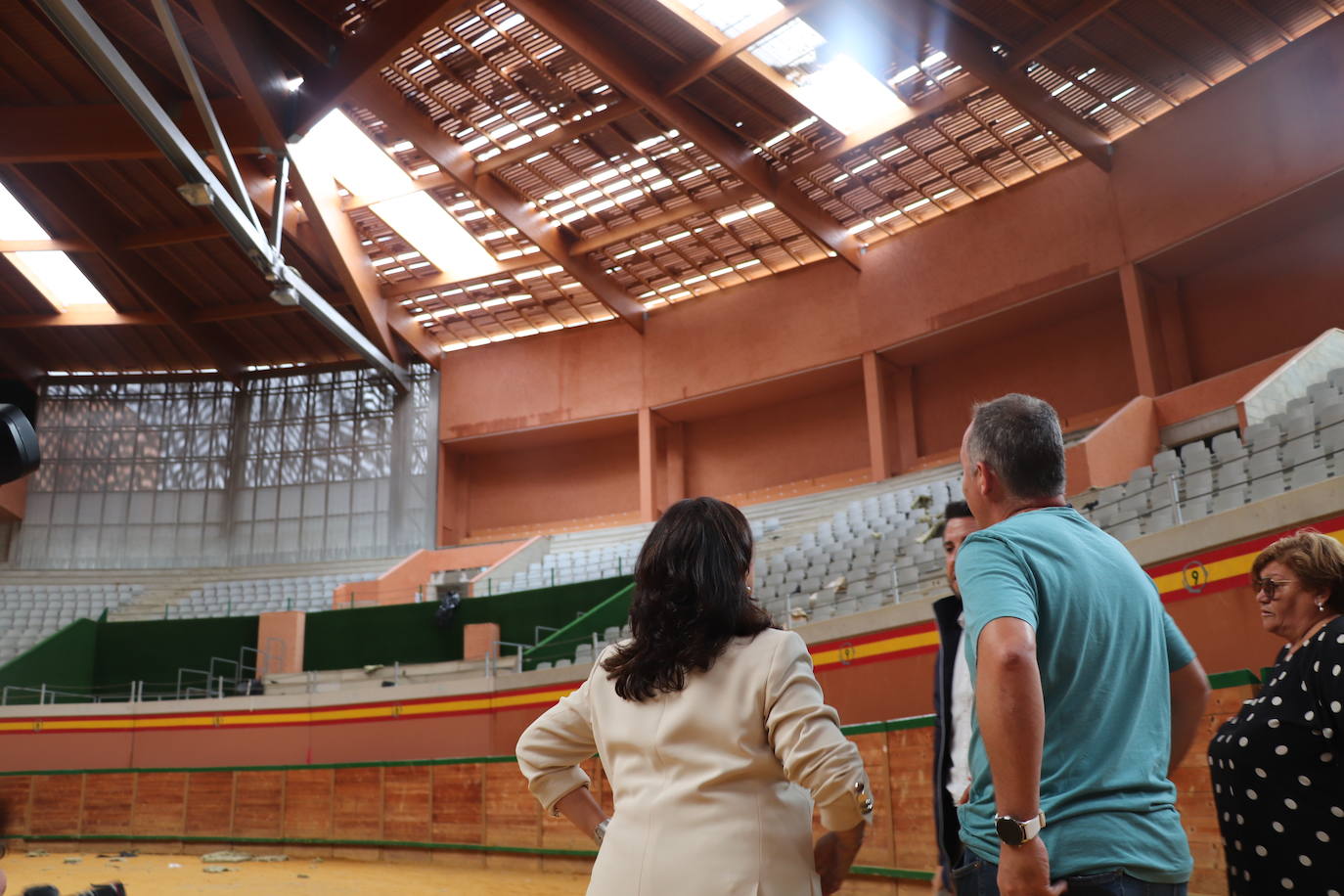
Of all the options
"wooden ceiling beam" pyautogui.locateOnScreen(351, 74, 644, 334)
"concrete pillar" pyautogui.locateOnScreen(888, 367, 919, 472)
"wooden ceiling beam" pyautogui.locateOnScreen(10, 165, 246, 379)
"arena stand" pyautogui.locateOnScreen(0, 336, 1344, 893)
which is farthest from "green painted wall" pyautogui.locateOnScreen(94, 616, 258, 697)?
"concrete pillar" pyautogui.locateOnScreen(888, 367, 919, 472)

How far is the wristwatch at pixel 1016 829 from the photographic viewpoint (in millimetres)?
1700

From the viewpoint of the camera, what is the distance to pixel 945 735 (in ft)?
9.09

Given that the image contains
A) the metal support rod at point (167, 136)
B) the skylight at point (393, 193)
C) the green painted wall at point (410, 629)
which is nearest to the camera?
the metal support rod at point (167, 136)

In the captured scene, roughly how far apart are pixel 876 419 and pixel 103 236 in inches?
698

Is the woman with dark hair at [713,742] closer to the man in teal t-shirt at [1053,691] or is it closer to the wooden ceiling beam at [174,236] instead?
the man in teal t-shirt at [1053,691]

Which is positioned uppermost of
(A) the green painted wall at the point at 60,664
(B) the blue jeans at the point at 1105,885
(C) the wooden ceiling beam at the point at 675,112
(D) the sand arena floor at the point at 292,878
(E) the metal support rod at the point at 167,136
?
(C) the wooden ceiling beam at the point at 675,112

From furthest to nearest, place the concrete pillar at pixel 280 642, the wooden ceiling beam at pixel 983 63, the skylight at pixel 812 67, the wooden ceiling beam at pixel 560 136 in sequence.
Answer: the concrete pillar at pixel 280 642, the wooden ceiling beam at pixel 560 136, the skylight at pixel 812 67, the wooden ceiling beam at pixel 983 63

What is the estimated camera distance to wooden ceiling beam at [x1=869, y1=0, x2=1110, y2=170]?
1539 centimetres

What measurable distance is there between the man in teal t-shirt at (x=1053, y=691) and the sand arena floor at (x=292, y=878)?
8.22 metres

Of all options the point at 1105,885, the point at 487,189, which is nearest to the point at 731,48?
the point at 487,189

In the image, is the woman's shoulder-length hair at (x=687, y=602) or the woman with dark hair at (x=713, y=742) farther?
the woman's shoulder-length hair at (x=687, y=602)

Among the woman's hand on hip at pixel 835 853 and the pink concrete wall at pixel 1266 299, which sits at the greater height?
the pink concrete wall at pixel 1266 299

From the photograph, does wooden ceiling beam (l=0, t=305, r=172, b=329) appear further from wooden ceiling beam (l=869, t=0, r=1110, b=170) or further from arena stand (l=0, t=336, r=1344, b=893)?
wooden ceiling beam (l=869, t=0, r=1110, b=170)

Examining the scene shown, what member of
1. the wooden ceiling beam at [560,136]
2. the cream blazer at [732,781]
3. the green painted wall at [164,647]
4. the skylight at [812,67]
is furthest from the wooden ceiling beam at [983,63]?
the green painted wall at [164,647]
